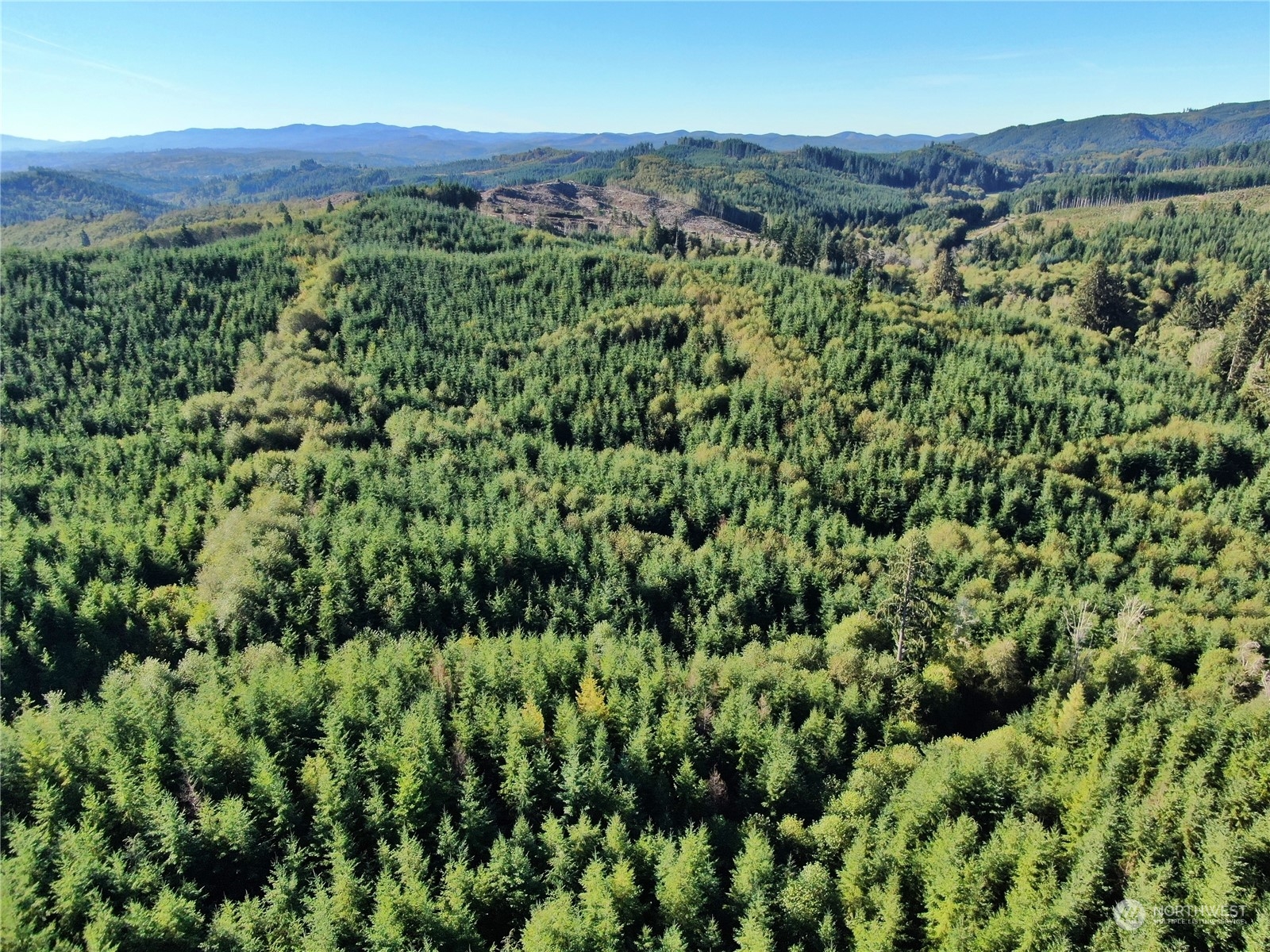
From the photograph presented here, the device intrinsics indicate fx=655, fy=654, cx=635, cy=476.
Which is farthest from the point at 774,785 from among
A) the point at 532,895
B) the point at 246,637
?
the point at 246,637

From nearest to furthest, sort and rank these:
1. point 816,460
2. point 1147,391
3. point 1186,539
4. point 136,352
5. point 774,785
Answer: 1. point 774,785
2. point 1186,539
3. point 816,460
4. point 1147,391
5. point 136,352

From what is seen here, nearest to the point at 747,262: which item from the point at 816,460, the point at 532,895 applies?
the point at 816,460

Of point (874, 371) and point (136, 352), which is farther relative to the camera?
point (136, 352)

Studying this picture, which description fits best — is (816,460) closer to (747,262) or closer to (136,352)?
(747,262)

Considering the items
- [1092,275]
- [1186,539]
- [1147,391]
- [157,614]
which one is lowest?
[157,614]

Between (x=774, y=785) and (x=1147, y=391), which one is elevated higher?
(x=1147, y=391)

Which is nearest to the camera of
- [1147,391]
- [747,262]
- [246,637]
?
[246,637]
